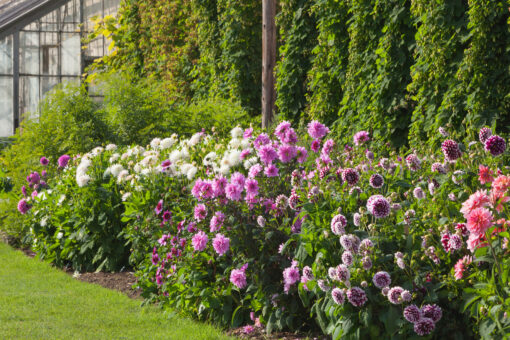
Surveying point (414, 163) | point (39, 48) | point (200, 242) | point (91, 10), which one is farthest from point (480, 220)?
point (91, 10)

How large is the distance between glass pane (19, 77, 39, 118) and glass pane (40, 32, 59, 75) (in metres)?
0.43

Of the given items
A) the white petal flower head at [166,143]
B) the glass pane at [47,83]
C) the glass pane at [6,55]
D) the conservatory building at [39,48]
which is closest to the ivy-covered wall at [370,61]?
Answer: the white petal flower head at [166,143]

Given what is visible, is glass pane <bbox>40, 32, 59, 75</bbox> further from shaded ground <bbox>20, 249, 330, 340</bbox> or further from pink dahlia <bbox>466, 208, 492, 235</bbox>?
pink dahlia <bbox>466, 208, 492, 235</bbox>

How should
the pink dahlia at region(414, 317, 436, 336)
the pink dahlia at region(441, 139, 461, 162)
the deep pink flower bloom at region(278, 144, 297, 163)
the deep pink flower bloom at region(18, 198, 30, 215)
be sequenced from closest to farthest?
the pink dahlia at region(414, 317, 436, 336) < the pink dahlia at region(441, 139, 461, 162) < the deep pink flower bloom at region(278, 144, 297, 163) < the deep pink flower bloom at region(18, 198, 30, 215)

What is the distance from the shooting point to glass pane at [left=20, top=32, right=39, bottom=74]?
1781cm

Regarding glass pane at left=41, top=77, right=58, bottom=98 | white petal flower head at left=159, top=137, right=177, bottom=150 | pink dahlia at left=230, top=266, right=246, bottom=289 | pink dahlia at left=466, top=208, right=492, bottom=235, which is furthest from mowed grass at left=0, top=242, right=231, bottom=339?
glass pane at left=41, top=77, right=58, bottom=98

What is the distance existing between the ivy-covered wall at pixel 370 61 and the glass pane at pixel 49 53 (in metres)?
7.19

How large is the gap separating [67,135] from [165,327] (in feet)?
18.0

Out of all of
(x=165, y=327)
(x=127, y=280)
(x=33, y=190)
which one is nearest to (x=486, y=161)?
(x=165, y=327)

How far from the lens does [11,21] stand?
1739cm

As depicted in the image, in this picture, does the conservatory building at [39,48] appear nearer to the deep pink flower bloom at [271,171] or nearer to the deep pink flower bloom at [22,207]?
the deep pink flower bloom at [22,207]

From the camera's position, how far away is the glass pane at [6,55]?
693 inches

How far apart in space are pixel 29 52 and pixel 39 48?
1.00ft

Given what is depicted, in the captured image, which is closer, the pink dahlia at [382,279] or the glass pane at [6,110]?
the pink dahlia at [382,279]
